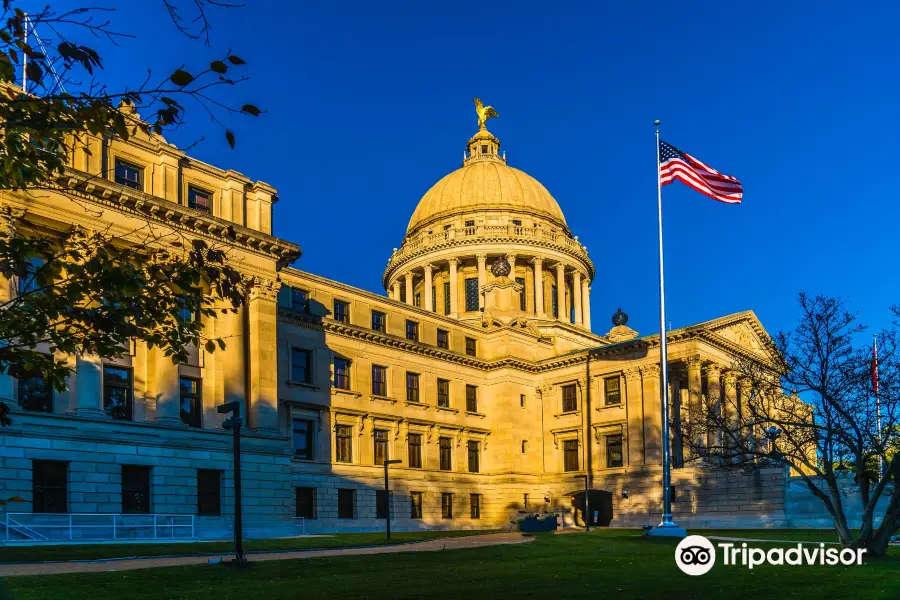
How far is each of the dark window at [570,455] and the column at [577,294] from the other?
24.5m

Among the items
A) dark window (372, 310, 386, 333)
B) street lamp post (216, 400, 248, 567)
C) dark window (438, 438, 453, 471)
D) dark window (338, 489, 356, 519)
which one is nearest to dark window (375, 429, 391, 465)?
dark window (338, 489, 356, 519)

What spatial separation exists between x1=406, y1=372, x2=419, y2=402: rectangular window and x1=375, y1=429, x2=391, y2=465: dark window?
3763mm

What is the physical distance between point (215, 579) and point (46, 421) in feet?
61.4

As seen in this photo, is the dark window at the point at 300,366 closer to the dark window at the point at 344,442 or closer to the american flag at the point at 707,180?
the dark window at the point at 344,442

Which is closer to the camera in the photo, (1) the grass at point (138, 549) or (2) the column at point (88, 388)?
(1) the grass at point (138, 549)

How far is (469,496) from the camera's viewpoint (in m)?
66.8

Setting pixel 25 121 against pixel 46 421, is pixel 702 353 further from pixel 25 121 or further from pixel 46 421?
pixel 25 121

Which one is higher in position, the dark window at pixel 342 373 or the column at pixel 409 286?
the column at pixel 409 286

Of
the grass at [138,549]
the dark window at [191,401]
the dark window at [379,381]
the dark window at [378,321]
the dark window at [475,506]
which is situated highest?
the dark window at [378,321]

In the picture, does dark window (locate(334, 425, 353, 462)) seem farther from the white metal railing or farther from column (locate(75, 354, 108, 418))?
column (locate(75, 354, 108, 418))

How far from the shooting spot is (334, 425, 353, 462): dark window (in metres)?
58.0

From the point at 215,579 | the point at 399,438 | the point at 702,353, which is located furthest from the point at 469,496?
the point at 215,579

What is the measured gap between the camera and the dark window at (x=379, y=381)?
61.7 metres

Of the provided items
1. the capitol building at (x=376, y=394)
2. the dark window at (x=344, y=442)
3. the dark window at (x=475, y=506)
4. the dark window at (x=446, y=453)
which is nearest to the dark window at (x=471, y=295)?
the capitol building at (x=376, y=394)
